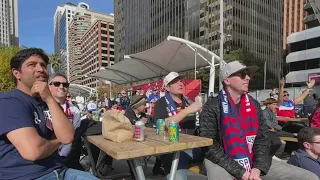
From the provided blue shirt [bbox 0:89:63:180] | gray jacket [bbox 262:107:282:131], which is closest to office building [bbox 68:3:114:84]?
gray jacket [bbox 262:107:282:131]

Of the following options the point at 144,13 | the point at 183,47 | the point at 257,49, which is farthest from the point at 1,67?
the point at 257,49

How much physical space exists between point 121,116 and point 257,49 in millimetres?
65765

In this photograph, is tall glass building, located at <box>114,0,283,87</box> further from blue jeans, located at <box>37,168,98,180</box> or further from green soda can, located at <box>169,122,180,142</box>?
blue jeans, located at <box>37,168,98,180</box>

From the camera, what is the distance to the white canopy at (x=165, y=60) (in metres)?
16.0

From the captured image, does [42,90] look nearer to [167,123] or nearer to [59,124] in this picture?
[59,124]

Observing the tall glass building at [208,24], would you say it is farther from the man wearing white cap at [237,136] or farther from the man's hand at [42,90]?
the man's hand at [42,90]

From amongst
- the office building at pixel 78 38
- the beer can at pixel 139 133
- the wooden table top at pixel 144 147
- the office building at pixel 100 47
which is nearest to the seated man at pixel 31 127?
the wooden table top at pixel 144 147

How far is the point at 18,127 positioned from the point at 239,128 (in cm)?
205

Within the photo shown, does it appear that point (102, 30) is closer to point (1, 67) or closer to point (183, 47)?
point (1, 67)

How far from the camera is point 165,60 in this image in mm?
18953

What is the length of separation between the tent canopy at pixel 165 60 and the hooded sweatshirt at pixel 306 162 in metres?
12.5

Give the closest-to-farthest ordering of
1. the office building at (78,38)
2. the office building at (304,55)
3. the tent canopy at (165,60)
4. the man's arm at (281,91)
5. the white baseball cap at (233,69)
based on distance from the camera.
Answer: the white baseball cap at (233,69) < the man's arm at (281,91) < the tent canopy at (165,60) < the office building at (304,55) < the office building at (78,38)

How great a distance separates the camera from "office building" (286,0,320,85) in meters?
47.4

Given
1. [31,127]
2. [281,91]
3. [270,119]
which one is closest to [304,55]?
[281,91]
